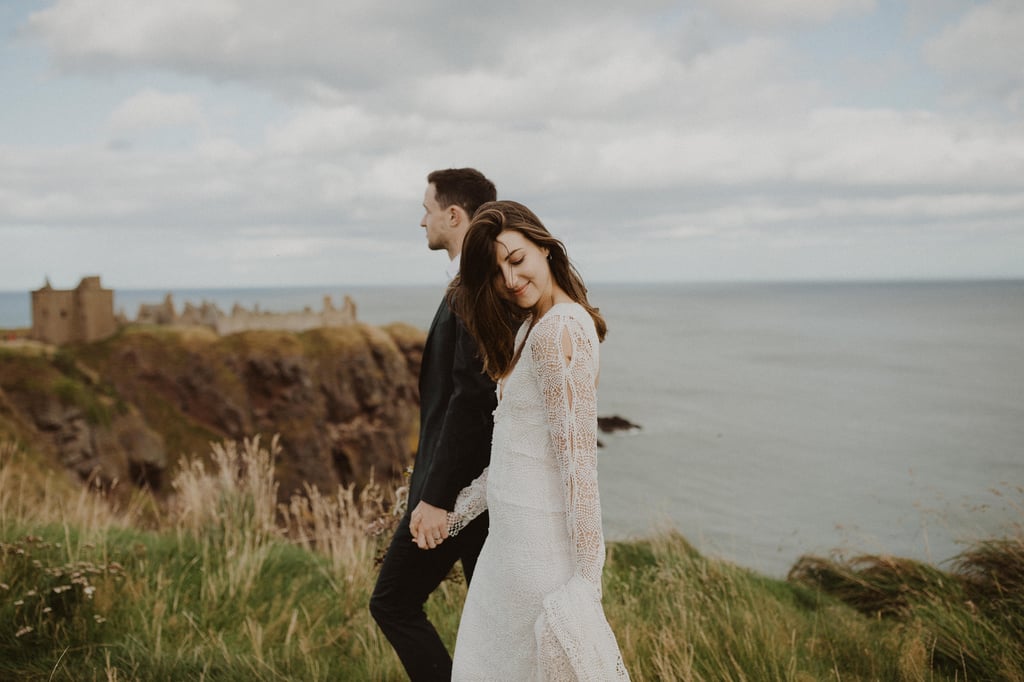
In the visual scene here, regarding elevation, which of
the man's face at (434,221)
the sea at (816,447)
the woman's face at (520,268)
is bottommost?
the sea at (816,447)

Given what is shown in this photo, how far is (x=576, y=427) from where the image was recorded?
220cm

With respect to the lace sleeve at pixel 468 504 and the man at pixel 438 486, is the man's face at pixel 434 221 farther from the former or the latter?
the lace sleeve at pixel 468 504

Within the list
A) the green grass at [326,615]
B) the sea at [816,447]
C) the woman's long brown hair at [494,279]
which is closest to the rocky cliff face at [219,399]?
the sea at [816,447]

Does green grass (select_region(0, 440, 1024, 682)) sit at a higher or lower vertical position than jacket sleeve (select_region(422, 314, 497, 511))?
lower

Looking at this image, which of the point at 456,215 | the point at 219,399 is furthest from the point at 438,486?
the point at 219,399

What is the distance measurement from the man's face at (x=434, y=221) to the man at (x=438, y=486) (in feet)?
0.10

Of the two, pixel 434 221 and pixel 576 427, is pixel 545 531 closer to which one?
pixel 576 427

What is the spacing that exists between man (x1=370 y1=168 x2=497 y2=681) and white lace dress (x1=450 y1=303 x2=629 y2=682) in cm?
41

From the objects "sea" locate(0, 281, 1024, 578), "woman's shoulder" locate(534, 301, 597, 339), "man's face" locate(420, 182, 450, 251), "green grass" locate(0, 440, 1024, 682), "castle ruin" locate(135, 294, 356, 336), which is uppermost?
"man's face" locate(420, 182, 450, 251)

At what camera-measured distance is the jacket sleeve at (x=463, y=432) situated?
9.37 feet

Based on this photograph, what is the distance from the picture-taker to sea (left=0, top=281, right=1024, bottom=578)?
20.4 meters

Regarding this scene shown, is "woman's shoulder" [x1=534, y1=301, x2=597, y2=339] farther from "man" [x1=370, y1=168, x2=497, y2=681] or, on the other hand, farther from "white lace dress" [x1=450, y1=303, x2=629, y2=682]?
"man" [x1=370, y1=168, x2=497, y2=681]

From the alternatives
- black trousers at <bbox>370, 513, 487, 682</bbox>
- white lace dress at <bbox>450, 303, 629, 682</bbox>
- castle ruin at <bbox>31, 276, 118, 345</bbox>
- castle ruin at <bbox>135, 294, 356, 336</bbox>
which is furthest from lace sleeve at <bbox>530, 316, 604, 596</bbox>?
castle ruin at <bbox>135, 294, 356, 336</bbox>

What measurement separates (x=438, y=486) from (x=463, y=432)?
8.2 inches
